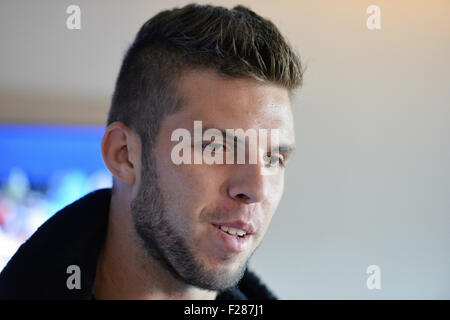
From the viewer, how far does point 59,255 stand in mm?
647

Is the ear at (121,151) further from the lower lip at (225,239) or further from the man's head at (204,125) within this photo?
the lower lip at (225,239)

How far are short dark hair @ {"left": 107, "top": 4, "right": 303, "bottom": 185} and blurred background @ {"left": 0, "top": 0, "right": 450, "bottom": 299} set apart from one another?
0.71 meters

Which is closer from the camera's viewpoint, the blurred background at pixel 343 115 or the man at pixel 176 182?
the man at pixel 176 182

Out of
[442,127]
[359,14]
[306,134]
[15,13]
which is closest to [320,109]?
[306,134]

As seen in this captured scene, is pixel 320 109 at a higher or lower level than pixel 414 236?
higher

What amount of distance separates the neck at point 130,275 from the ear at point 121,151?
0.06m

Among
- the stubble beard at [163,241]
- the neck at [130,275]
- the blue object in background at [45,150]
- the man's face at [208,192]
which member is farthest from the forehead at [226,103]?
the blue object in background at [45,150]

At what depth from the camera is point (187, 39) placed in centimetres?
68

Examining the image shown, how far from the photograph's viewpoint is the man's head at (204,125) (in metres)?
0.64

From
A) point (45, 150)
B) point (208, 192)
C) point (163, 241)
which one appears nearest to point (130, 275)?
point (163, 241)

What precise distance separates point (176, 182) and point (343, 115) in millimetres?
1039
